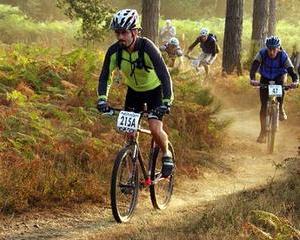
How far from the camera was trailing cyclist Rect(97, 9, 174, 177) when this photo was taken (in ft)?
21.5

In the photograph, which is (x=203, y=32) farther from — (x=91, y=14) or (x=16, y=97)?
(x=16, y=97)

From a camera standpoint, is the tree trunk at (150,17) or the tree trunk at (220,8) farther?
the tree trunk at (220,8)

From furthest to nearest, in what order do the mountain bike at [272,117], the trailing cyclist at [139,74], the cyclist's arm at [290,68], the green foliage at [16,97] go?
the mountain bike at [272,117] → the cyclist's arm at [290,68] → the green foliage at [16,97] → the trailing cyclist at [139,74]

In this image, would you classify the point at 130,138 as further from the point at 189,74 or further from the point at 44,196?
the point at 189,74

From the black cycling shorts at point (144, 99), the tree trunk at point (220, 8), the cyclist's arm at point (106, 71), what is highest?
the tree trunk at point (220, 8)

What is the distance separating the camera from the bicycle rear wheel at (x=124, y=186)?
645 cm

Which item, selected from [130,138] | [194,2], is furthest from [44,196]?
[194,2]

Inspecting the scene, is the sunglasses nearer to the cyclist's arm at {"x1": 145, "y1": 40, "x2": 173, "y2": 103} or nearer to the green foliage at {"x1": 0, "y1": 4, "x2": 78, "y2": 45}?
the cyclist's arm at {"x1": 145, "y1": 40, "x2": 173, "y2": 103}

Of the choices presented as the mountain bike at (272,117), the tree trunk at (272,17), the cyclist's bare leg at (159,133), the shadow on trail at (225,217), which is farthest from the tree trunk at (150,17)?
the tree trunk at (272,17)

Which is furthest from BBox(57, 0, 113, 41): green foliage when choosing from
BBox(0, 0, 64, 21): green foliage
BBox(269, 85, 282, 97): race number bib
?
BBox(0, 0, 64, 21): green foliage

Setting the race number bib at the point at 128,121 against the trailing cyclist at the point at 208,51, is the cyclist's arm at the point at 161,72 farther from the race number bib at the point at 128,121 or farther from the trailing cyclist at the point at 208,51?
the trailing cyclist at the point at 208,51

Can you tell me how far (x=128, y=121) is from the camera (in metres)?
6.50

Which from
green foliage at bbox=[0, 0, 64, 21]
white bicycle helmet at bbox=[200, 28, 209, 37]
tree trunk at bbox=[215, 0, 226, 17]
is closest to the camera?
white bicycle helmet at bbox=[200, 28, 209, 37]

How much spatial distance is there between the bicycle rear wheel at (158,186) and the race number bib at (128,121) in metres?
1.00
